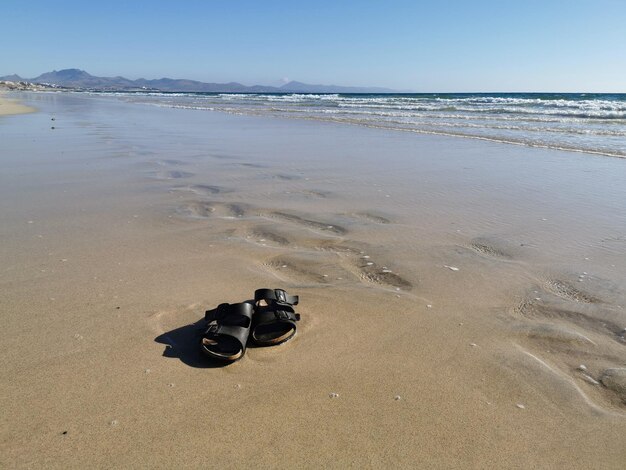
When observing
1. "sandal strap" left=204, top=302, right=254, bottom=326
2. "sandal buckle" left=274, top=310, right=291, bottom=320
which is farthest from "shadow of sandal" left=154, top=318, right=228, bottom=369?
"sandal buckle" left=274, top=310, right=291, bottom=320

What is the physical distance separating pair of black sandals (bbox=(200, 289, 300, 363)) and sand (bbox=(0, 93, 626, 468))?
8 cm

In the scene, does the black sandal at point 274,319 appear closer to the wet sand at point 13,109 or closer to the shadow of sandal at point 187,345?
the shadow of sandal at point 187,345

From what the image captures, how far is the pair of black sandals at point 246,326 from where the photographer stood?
262 centimetres

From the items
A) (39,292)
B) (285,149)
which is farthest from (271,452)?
(285,149)

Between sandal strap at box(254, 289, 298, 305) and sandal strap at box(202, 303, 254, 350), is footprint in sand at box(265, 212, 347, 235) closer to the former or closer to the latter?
sandal strap at box(254, 289, 298, 305)

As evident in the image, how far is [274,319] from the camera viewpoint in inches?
110

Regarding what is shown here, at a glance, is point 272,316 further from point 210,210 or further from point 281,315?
point 210,210

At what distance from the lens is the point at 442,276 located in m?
3.80

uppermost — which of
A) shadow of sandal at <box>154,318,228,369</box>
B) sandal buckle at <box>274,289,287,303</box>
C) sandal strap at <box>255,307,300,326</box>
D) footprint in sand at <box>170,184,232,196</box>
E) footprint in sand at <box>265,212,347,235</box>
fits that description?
sandal buckle at <box>274,289,287,303</box>

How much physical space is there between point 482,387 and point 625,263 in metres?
2.52

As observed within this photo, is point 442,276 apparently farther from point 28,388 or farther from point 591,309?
point 28,388

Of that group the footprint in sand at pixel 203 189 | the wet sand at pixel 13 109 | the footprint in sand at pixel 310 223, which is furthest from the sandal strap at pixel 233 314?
the wet sand at pixel 13 109

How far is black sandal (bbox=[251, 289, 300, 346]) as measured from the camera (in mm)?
2773

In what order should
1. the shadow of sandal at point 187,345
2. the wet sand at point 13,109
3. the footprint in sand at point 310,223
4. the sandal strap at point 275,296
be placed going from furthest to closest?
1. the wet sand at point 13,109
2. the footprint in sand at point 310,223
3. the sandal strap at point 275,296
4. the shadow of sandal at point 187,345
